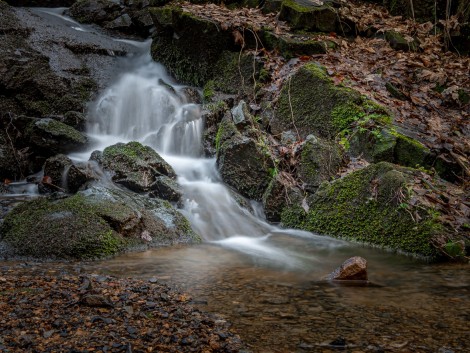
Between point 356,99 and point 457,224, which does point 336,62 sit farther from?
point 457,224

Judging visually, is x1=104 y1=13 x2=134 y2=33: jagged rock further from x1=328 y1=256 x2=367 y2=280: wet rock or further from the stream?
x1=328 y1=256 x2=367 y2=280: wet rock

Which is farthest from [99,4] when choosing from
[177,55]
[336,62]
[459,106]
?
[459,106]

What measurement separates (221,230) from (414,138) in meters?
3.43

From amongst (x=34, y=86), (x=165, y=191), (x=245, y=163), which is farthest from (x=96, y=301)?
(x=34, y=86)

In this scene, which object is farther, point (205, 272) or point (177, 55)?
point (177, 55)

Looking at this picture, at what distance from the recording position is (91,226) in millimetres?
4672

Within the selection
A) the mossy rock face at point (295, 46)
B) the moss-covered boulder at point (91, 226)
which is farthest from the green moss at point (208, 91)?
the moss-covered boulder at point (91, 226)

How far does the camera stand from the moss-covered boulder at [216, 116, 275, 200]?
6.79m

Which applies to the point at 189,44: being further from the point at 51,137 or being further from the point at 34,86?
the point at 51,137

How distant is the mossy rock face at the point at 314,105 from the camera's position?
721 centimetres

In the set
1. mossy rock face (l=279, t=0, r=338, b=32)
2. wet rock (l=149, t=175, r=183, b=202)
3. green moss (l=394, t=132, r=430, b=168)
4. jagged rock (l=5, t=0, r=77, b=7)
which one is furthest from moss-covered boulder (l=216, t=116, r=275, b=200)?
jagged rock (l=5, t=0, r=77, b=7)

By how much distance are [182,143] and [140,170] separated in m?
1.84

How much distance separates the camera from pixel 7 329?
239 cm

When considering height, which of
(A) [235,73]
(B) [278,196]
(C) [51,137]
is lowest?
(B) [278,196]
